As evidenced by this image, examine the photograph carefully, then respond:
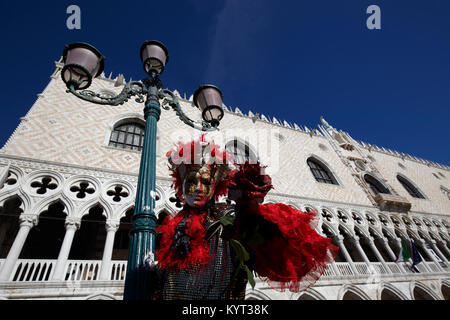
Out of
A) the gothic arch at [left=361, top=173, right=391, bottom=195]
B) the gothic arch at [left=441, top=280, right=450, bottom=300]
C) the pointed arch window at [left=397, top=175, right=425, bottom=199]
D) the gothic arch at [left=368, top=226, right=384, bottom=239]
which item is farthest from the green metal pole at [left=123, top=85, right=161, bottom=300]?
the pointed arch window at [left=397, top=175, right=425, bottom=199]

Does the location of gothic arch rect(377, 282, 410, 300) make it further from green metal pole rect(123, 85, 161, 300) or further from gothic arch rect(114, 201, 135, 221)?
green metal pole rect(123, 85, 161, 300)

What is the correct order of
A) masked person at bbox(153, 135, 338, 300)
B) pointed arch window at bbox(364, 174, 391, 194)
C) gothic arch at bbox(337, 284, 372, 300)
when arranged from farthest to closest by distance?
pointed arch window at bbox(364, 174, 391, 194) < gothic arch at bbox(337, 284, 372, 300) < masked person at bbox(153, 135, 338, 300)

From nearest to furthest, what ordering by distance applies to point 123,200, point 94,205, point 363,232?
point 94,205 < point 123,200 < point 363,232

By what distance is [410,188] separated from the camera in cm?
1280

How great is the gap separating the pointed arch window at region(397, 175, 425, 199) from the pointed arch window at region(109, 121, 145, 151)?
1416 cm

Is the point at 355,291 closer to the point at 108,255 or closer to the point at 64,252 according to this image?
the point at 108,255

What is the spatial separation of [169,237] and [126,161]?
17.5 ft

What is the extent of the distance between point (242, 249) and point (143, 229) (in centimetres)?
81

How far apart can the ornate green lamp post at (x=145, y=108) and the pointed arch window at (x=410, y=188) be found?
14269mm

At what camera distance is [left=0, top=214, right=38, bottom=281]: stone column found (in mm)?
3684

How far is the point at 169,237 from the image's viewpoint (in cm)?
136

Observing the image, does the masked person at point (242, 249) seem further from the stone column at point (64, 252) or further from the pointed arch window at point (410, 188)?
the pointed arch window at point (410, 188)

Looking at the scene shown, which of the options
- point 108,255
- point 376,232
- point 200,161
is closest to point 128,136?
point 108,255

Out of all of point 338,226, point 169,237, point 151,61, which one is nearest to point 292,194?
point 338,226
